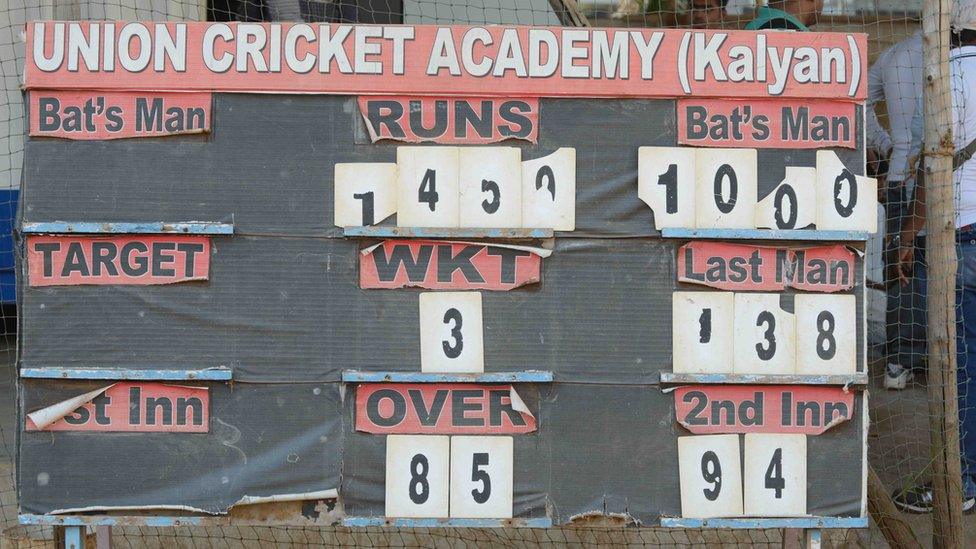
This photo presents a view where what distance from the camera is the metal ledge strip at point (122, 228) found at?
3.72m

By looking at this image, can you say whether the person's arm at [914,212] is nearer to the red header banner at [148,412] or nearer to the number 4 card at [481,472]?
the number 4 card at [481,472]

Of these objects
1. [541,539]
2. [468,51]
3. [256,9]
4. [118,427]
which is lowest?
[541,539]

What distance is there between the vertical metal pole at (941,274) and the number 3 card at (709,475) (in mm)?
1140

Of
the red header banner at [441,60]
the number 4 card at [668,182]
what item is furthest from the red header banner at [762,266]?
the red header banner at [441,60]

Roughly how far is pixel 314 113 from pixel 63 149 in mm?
912

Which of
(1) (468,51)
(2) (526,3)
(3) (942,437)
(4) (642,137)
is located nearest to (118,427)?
(1) (468,51)

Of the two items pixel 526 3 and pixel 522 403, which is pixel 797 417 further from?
pixel 526 3

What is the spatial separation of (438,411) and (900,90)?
302cm

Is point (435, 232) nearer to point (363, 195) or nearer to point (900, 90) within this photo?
point (363, 195)

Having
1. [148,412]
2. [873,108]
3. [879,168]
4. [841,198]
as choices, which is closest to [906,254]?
[873,108]

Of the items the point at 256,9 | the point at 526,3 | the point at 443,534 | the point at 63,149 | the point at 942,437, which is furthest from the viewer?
the point at 526,3

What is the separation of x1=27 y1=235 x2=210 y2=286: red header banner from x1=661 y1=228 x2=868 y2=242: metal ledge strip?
5.65ft

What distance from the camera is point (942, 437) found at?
443 centimetres

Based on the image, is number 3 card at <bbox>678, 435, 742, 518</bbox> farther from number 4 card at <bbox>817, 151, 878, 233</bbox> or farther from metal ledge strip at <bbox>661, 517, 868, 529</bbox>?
number 4 card at <bbox>817, 151, 878, 233</bbox>
